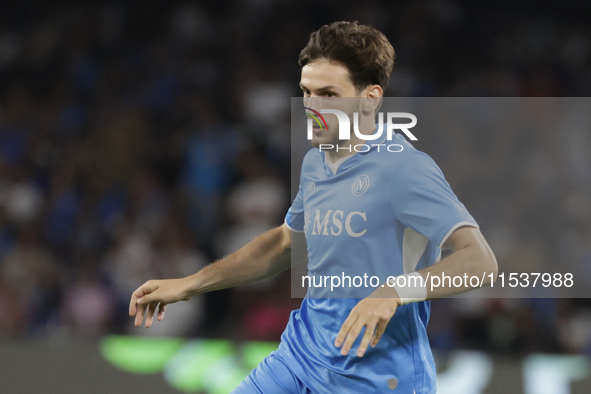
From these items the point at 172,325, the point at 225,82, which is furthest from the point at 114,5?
the point at 172,325

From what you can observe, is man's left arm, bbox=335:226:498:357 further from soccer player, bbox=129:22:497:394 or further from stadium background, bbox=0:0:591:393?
stadium background, bbox=0:0:591:393

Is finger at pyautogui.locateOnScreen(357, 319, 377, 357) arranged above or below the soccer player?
below

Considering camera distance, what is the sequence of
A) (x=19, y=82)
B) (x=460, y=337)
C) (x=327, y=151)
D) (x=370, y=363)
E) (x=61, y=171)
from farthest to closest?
(x=19, y=82) → (x=61, y=171) → (x=460, y=337) → (x=327, y=151) → (x=370, y=363)

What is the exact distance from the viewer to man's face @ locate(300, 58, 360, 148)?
2590 mm

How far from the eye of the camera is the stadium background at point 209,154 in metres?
5.29

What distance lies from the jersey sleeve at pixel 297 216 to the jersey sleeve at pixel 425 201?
618 millimetres

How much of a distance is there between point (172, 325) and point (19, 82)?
399cm

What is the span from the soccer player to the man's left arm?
0.01 m

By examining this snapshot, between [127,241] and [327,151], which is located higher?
[127,241]

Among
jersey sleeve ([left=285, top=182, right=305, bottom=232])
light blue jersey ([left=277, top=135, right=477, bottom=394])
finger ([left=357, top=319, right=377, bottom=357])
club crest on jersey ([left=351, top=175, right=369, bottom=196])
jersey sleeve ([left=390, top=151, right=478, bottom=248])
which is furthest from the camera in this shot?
jersey sleeve ([left=285, top=182, right=305, bottom=232])

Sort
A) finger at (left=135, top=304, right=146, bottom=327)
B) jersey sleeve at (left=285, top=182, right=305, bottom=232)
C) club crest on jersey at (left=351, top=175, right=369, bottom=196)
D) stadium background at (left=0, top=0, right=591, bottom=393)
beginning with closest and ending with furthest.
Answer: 1. club crest on jersey at (left=351, top=175, right=369, bottom=196)
2. finger at (left=135, top=304, right=146, bottom=327)
3. jersey sleeve at (left=285, top=182, right=305, bottom=232)
4. stadium background at (left=0, top=0, right=591, bottom=393)

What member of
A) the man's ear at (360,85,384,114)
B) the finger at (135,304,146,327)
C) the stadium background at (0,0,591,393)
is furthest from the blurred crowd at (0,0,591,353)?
the finger at (135,304,146,327)

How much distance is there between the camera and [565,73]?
685 centimetres

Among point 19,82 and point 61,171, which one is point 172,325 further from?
point 19,82
